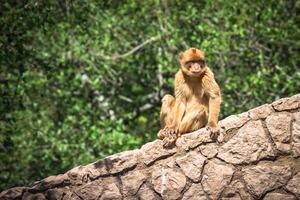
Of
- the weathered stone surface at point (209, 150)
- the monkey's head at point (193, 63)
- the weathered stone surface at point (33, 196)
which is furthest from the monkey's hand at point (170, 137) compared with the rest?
the weathered stone surface at point (33, 196)

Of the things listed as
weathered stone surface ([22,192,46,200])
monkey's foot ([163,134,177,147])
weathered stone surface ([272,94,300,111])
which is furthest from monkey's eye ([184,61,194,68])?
weathered stone surface ([22,192,46,200])

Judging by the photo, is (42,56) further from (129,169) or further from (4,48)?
(129,169)

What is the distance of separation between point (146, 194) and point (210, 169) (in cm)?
85

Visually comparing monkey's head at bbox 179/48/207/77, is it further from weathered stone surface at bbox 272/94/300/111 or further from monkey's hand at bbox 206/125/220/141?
weathered stone surface at bbox 272/94/300/111

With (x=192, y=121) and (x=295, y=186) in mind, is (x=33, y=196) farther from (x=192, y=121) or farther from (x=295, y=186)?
(x=295, y=186)

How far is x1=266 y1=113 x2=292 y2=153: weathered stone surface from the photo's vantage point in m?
8.20

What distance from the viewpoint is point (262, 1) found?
13094 millimetres

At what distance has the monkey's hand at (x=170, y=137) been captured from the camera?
28.2 ft

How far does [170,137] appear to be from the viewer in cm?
863

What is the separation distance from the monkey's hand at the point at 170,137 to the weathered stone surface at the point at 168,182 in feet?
1.01

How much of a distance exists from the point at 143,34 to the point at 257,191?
7.03m

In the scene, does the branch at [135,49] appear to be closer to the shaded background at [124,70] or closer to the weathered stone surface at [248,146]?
the shaded background at [124,70]

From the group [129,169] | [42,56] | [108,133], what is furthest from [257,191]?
[42,56]

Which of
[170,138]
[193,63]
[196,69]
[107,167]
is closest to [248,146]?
[170,138]
